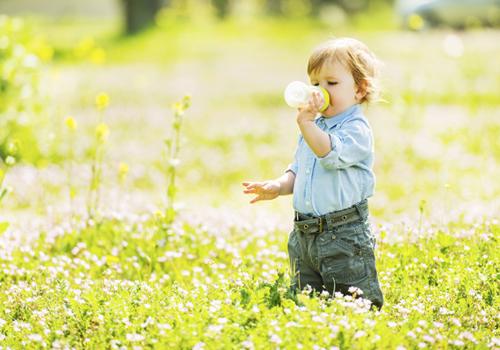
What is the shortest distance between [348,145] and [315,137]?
0.25m

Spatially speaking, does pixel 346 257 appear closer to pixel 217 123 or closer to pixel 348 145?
pixel 348 145

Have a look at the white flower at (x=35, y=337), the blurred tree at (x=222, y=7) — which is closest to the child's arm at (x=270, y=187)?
the white flower at (x=35, y=337)

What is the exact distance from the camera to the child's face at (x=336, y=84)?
442 centimetres

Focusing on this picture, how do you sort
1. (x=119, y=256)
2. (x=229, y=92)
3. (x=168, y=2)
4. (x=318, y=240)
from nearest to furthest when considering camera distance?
1. (x=318, y=240)
2. (x=119, y=256)
3. (x=229, y=92)
4. (x=168, y=2)

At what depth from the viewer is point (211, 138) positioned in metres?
12.7

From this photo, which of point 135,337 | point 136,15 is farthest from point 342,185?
point 136,15

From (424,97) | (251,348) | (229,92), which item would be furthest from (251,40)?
(251,348)

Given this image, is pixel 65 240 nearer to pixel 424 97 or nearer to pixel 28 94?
pixel 28 94

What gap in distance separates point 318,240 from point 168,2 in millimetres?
40096

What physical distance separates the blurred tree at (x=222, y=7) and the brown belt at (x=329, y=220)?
3740 centimetres

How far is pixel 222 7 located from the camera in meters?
41.3

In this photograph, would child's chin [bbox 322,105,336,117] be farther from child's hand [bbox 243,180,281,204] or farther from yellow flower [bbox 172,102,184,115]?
yellow flower [bbox 172,102,184,115]

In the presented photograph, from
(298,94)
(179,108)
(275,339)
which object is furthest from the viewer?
(179,108)

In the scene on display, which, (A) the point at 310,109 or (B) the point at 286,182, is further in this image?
(B) the point at 286,182
